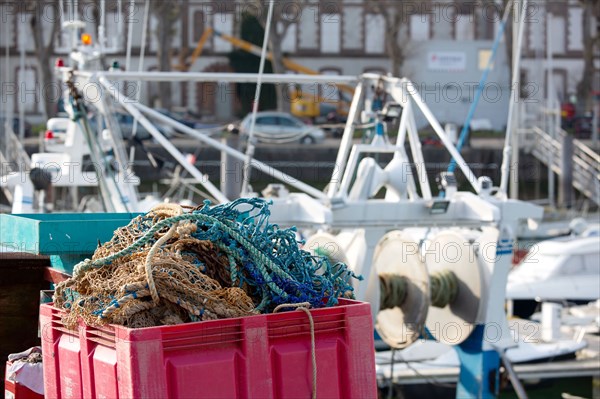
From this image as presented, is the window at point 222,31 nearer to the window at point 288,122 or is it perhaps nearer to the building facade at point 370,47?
the building facade at point 370,47

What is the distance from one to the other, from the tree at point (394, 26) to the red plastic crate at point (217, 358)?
40398 mm

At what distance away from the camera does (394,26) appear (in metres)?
45.2

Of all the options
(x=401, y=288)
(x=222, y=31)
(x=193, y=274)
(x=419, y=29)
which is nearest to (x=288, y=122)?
(x=222, y=31)

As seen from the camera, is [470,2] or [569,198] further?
[470,2]

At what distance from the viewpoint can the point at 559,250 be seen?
1838cm

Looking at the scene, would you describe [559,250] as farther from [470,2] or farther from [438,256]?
[470,2]

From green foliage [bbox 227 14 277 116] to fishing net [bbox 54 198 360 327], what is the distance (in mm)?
39995

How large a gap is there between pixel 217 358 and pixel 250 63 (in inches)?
1747

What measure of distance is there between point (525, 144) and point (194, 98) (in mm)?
18286

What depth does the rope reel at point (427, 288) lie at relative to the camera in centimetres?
977

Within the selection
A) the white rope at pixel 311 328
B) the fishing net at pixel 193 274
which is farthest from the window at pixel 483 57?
the white rope at pixel 311 328

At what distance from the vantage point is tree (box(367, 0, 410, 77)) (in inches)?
1750

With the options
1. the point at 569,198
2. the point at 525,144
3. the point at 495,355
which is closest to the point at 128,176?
the point at 495,355

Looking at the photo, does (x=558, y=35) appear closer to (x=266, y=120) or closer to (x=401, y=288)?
(x=266, y=120)
